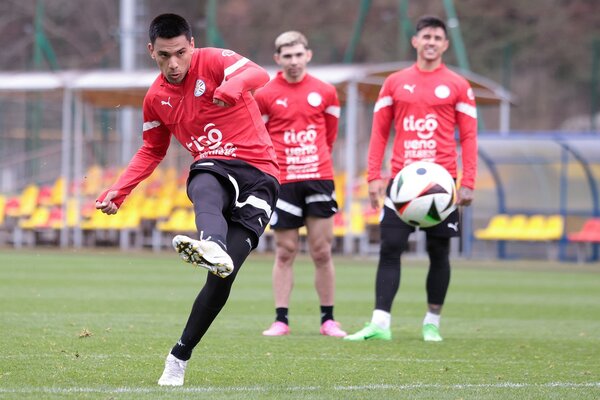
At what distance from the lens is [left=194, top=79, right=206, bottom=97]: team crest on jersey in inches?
263

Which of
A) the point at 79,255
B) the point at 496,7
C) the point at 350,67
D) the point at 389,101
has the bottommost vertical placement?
the point at 79,255

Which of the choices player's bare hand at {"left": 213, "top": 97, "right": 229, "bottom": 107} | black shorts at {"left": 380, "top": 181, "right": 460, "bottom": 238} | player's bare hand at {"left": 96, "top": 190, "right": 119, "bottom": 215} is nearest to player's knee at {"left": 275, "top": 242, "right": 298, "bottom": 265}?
black shorts at {"left": 380, "top": 181, "right": 460, "bottom": 238}

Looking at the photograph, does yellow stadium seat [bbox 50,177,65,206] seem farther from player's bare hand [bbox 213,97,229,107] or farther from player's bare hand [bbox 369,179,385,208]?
player's bare hand [bbox 213,97,229,107]

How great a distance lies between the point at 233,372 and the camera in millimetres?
7078

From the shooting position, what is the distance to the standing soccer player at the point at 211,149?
643 centimetres

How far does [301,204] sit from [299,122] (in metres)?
0.65

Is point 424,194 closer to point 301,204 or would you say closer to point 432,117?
point 432,117

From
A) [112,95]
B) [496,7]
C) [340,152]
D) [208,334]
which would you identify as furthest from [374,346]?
[496,7]

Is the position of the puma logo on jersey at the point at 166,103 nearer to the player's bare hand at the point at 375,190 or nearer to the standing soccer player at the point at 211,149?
the standing soccer player at the point at 211,149

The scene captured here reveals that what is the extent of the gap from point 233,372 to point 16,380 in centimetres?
123

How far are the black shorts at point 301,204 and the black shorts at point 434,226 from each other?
0.79m

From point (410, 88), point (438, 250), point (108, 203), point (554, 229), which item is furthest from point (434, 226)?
point (554, 229)

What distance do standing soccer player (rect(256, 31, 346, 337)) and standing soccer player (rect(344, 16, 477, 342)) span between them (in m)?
0.64

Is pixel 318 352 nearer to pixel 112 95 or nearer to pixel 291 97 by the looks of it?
pixel 291 97
